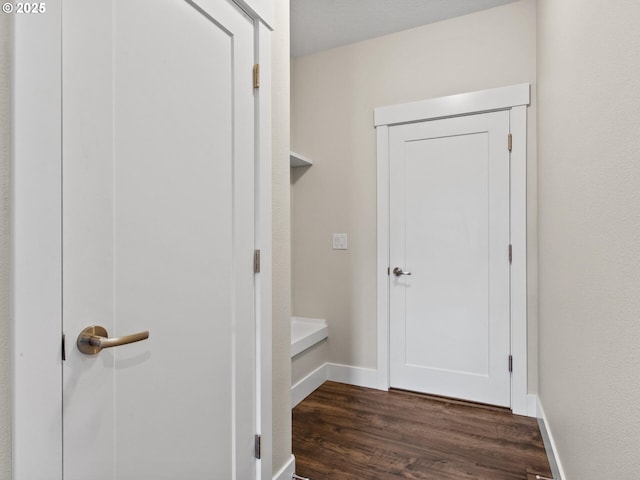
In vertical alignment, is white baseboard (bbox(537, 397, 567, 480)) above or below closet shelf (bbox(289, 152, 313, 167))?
below

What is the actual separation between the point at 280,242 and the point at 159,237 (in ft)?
2.13

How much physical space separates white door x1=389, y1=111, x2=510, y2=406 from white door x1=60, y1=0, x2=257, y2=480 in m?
1.60

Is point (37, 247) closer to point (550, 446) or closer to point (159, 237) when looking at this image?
point (159, 237)

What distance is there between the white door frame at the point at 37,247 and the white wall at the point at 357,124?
7.57ft

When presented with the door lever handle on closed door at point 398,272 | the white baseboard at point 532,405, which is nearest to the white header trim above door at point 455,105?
the door lever handle on closed door at point 398,272

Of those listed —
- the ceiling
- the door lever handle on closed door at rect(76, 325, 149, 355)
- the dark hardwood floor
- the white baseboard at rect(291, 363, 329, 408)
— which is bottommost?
the dark hardwood floor

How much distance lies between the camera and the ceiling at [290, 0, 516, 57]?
2.46 metres

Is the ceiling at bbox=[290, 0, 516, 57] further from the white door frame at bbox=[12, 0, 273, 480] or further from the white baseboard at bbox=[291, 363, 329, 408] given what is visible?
the white baseboard at bbox=[291, 363, 329, 408]

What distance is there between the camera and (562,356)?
1.61m

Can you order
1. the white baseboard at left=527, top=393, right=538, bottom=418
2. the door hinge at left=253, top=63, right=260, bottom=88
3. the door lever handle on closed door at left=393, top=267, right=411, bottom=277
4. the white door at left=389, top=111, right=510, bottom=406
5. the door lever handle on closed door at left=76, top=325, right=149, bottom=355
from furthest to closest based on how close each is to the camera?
the door lever handle on closed door at left=393, top=267, right=411, bottom=277 < the white door at left=389, top=111, right=510, bottom=406 < the white baseboard at left=527, top=393, right=538, bottom=418 < the door hinge at left=253, top=63, right=260, bottom=88 < the door lever handle on closed door at left=76, top=325, right=149, bottom=355

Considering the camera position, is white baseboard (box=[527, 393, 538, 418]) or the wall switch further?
the wall switch
